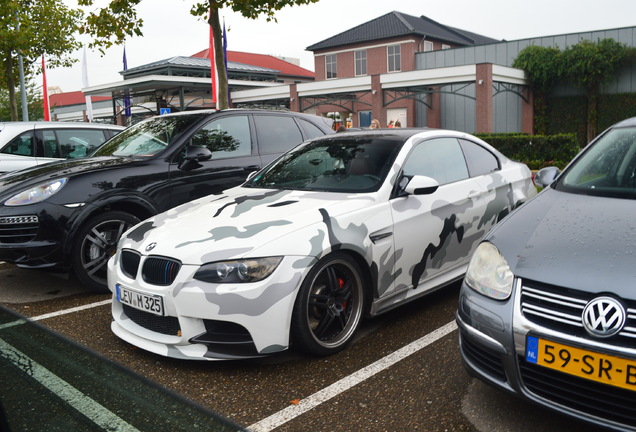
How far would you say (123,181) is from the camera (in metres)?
5.25

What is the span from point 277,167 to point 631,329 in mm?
3255

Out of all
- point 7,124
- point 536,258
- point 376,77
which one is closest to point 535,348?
point 536,258

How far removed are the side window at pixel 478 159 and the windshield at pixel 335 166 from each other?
0.83m

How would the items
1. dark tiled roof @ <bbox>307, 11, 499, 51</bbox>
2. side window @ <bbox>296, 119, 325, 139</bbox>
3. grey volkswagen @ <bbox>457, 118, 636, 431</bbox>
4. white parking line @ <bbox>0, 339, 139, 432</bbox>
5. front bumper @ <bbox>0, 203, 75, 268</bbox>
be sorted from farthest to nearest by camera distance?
dark tiled roof @ <bbox>307, 11, 499, 51</bbox>, side window @ <bbox>296, 119, 325, 139</bbox>, front bumper @ <bbox>0, 203, 75, 268</bbox>, grey volkswagen @ <bbox>457, 118, 636, 431</bbox>, white parking line @ <bbox>0, 339, 139, 432</bbox>

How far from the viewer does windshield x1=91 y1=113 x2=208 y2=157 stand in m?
5.80

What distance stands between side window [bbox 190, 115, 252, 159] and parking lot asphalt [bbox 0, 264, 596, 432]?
2174 millimetres

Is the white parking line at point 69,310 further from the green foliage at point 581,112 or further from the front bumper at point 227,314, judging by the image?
the green foliage at point 581,112

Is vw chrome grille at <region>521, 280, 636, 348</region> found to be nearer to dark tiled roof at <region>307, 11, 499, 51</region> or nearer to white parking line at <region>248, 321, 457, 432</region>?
white parking line at <region>248, 321, 457, 432</region>

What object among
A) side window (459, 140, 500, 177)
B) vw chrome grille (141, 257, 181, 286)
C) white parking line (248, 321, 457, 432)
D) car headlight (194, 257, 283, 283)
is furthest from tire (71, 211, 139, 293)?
side window (459, 140, 500, 177)

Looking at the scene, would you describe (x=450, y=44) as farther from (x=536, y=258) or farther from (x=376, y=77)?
(x=536, y=258)

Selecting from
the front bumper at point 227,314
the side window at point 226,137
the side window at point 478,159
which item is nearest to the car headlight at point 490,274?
the front bumper at point 227,314

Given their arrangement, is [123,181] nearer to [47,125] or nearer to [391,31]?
[47,125]

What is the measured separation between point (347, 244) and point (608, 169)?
1658 millimetres

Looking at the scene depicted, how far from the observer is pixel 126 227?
5.30m
